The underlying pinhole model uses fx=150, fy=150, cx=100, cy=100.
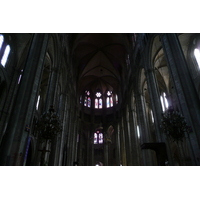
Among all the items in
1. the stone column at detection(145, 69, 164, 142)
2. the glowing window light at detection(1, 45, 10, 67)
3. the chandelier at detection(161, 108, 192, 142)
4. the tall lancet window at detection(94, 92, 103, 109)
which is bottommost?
the chandelier at detection(161, 108, 192, 142)

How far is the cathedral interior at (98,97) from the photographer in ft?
25.4

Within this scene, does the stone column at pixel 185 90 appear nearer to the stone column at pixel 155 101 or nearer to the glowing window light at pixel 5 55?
the stone column at pixel 155 101

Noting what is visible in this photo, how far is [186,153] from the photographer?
1541 cm

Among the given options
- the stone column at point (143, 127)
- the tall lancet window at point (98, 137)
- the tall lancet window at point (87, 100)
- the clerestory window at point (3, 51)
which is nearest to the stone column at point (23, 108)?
the clerestory window at point (3, 51)

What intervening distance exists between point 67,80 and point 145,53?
32.6 ft

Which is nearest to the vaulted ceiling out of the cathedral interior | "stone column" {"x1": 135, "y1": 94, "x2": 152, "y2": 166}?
the cathedral interior

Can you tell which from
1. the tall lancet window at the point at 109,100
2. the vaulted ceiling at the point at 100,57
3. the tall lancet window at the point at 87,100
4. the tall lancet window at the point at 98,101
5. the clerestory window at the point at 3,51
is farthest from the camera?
the tall lancet window at the point at 98,101

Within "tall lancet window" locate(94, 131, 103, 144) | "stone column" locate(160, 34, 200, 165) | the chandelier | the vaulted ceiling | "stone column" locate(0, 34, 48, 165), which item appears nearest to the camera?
"stone column" locate(0, 34, 48, 165)

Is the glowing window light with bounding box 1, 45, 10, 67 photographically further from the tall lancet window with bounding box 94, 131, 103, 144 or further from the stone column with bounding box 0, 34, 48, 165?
the tall lancet window with bounding box 94, 131, 103, 144

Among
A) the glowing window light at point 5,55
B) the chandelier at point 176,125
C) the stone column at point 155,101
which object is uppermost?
the glowing window light at point 5,55

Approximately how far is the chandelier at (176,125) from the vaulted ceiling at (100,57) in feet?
53.6

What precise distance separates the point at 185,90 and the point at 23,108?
864 centimetres

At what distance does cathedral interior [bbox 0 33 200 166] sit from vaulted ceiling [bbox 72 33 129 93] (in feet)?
0.54

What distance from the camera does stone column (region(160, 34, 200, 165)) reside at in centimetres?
734
